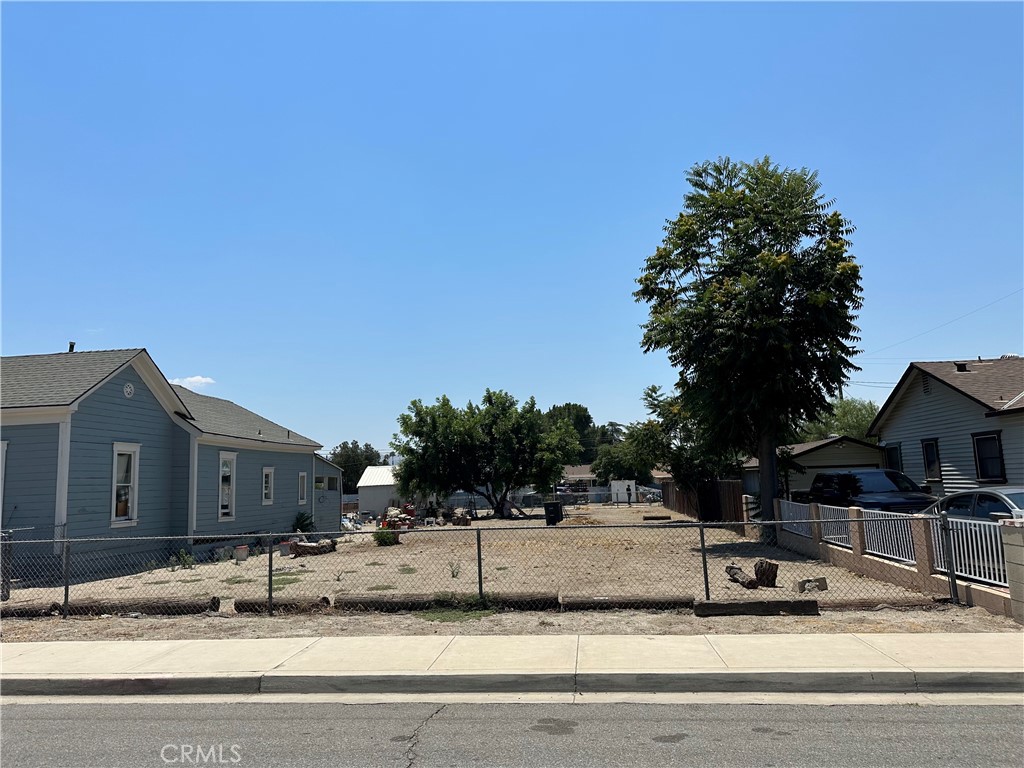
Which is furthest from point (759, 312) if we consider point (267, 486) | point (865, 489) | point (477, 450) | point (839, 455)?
point (477, 450)

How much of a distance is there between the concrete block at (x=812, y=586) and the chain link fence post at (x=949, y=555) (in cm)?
176

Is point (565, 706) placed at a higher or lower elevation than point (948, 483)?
lower

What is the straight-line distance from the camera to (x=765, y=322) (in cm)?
1886

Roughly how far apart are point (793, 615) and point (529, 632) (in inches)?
136

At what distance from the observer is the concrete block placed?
36.3ft

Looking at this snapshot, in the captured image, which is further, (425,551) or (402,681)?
(425,551)

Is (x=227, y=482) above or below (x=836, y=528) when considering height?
above

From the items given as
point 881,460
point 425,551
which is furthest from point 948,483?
point 425,551

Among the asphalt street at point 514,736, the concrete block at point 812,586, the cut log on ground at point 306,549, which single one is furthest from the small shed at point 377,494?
the asphalt street at point 514,736

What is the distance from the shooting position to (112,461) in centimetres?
1755

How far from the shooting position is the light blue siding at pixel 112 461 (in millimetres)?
16375

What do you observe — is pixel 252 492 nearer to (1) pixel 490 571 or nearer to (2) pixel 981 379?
(1) pixel 490 571

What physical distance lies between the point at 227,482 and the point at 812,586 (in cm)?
1770

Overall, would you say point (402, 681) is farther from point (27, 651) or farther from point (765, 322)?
point (765, 322)
